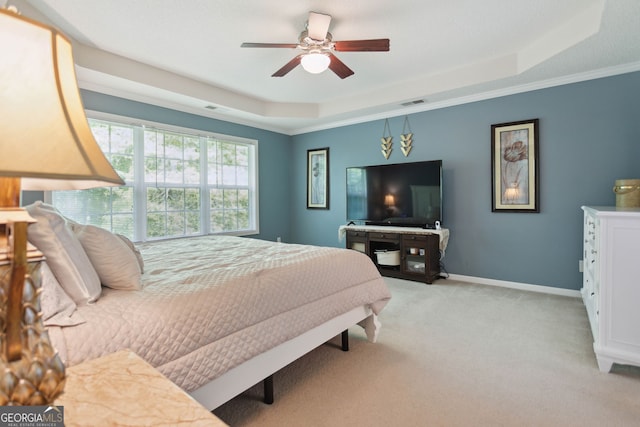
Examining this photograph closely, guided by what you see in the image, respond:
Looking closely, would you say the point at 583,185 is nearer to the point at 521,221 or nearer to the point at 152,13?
the point at 521,221

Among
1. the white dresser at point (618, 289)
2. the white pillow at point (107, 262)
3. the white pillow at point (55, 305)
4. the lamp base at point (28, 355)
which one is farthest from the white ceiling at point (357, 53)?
the lamp base at point (28, 355)

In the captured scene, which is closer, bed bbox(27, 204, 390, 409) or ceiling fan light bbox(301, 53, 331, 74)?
bed bbox(27, 204, 390, 409)

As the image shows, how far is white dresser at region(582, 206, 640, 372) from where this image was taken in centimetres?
203

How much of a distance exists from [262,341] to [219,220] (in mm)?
3713

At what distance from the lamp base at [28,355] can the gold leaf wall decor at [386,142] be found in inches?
193

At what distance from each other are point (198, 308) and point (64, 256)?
0.56m

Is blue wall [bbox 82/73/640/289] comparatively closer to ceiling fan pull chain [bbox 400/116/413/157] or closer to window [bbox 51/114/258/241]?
ceiling fan pull chain [bbox 400/116/413/157]

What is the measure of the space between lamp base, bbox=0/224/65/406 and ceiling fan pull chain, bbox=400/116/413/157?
480cm

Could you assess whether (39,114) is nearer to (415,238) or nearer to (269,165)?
(415,238)

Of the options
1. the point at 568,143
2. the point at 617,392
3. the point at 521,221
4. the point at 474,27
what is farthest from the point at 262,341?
the point at 568,143

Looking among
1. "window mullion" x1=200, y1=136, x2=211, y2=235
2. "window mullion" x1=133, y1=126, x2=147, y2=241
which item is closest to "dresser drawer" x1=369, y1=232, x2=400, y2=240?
"window mullion" x1=200, y1=136, x2=211, y2=235

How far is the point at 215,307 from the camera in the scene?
1.54 m

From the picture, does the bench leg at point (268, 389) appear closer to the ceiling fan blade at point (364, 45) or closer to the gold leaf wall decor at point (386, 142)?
the ceiling fan blade at point (364, 45)

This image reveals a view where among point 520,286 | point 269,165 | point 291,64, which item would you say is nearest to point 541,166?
point 520,286
